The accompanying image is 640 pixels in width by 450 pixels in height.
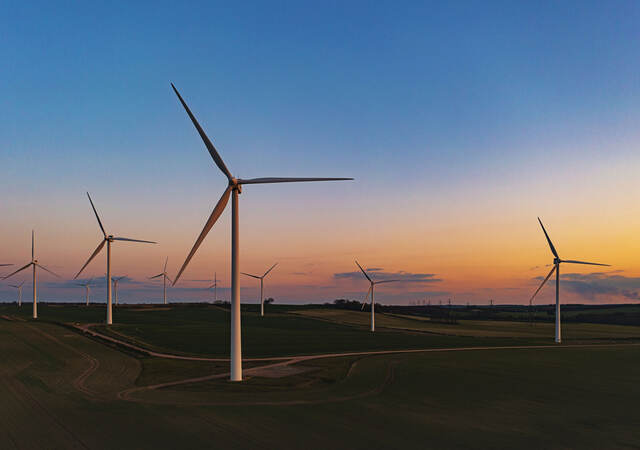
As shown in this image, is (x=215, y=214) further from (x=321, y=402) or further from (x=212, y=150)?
(x=321, y=402)

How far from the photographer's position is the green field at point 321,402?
22750 millimetres

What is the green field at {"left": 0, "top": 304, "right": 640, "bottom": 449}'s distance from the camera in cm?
2275

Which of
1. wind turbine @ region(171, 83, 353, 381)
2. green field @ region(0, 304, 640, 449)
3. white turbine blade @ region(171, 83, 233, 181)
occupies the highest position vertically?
white turbine blade @ region(171, 83, 233, 181)

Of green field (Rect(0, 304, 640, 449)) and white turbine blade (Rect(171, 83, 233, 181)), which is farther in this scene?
white turbine blade (Rect(171, 83, 233, 181))

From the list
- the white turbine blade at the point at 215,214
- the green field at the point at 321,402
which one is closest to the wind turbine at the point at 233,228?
the white turbine blade at the point at 215,214

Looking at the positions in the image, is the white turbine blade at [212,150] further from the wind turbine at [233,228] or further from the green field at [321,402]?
the green field at [321,402]

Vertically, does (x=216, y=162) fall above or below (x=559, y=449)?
above

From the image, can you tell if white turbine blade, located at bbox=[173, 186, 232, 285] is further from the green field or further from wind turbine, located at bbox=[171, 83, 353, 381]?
the green field

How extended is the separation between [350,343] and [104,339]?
34.3 m

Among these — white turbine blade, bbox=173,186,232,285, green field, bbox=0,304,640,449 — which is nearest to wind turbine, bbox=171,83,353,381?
white turbine blade, bbox=173,186,232,285

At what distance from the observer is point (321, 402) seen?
31.0m

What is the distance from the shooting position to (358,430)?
24094mm

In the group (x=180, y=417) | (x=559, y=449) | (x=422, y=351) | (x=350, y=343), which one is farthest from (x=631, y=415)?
(x=350, y=343)

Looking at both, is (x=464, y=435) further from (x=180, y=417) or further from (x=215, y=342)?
(x=215, y=342)
